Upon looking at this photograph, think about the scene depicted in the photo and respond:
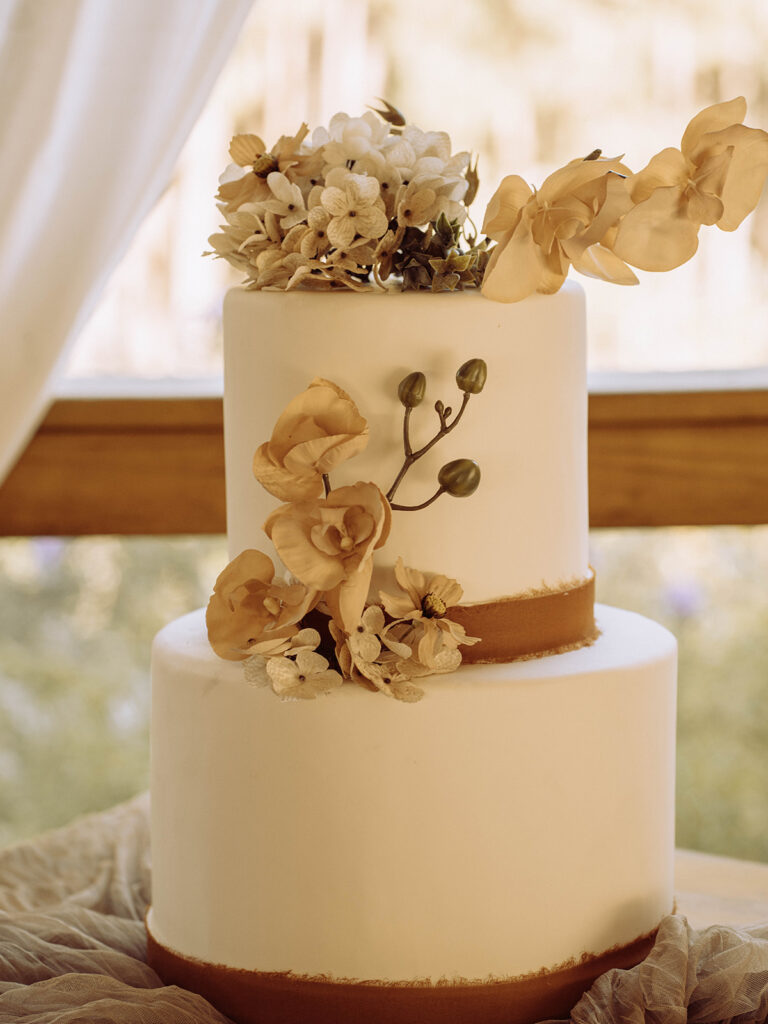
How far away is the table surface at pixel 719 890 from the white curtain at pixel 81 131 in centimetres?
106

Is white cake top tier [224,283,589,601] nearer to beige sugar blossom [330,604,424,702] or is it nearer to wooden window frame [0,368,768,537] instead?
beige sugar blossom [330,604,424,702]

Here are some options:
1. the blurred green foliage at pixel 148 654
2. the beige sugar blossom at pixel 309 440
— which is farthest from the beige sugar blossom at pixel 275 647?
the blurred green foliage at pixel 148 654

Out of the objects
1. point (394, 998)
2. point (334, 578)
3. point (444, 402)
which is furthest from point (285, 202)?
point (394, 998)

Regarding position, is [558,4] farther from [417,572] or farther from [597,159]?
[417,572]

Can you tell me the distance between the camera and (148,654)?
223 cm

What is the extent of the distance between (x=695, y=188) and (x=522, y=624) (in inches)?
16.1

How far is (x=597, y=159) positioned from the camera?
39.9 inches

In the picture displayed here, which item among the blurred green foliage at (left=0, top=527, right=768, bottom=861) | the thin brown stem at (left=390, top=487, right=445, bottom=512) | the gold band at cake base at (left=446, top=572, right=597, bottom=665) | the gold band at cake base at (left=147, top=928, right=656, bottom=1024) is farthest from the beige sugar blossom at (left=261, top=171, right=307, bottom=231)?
the blurred green foliage at (left=0, top=527, right=768, bottom=861)

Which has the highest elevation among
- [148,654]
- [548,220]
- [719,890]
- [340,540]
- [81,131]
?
[81,131]

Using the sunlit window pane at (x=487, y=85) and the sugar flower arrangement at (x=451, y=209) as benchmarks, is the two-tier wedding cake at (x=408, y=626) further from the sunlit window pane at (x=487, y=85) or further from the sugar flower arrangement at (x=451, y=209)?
the sunlit window pane at (x=487, y=85)

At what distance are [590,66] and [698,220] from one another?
3.23ft

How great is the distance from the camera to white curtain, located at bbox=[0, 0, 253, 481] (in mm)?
1527

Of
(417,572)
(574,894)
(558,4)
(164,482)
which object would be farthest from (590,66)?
(574,894)

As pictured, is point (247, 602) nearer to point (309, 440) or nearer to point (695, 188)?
point (309, 440)
